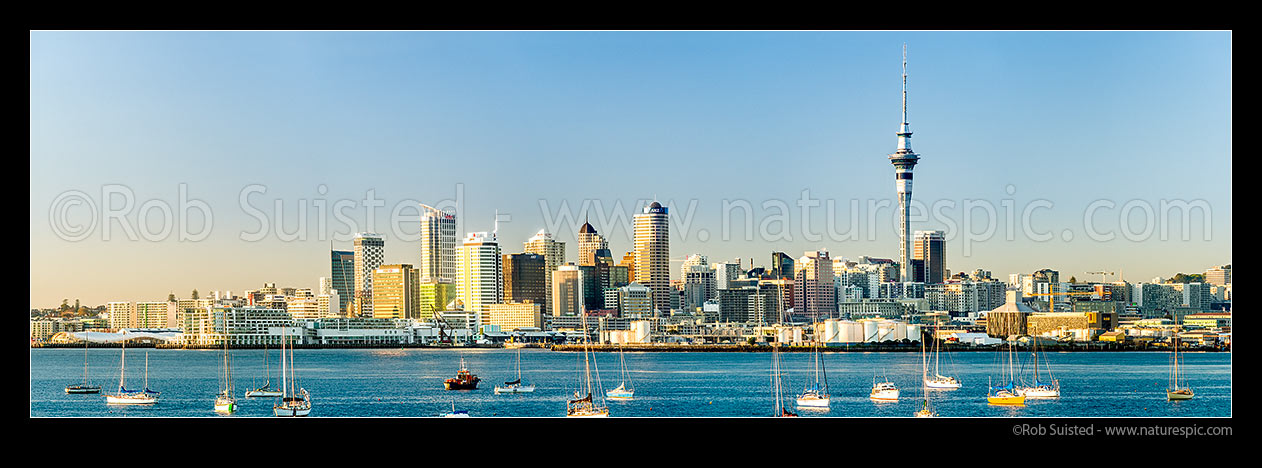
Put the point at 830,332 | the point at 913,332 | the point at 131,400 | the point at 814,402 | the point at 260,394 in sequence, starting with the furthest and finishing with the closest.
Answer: the point at 913,332
the point at 830,332
the point at 260,394
the point at 131,400
the point at 814,402

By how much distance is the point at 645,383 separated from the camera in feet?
81.7

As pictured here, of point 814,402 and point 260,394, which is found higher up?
point 814,402

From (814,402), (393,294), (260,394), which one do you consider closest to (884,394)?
(814,402)

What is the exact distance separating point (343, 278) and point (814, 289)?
63.3 feet

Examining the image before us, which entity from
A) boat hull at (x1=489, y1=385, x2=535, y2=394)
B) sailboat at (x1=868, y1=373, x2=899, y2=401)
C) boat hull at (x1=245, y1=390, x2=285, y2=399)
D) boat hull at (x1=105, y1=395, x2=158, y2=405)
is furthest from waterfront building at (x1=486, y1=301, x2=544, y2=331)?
sailboat at (x1=868, y1=373, x2=899, y2=401)

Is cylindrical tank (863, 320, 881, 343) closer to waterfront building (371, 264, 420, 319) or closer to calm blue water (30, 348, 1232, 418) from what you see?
calm blue water (30, 348, 1232, 418)

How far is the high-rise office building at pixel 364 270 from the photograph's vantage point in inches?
2354

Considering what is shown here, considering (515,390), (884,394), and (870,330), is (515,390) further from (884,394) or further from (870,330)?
(870,330)

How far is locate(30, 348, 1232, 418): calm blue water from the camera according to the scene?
18375mm

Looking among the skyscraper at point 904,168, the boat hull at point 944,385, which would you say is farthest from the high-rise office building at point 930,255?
the boat hull at point 944,385

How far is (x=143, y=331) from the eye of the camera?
50.9 metres
